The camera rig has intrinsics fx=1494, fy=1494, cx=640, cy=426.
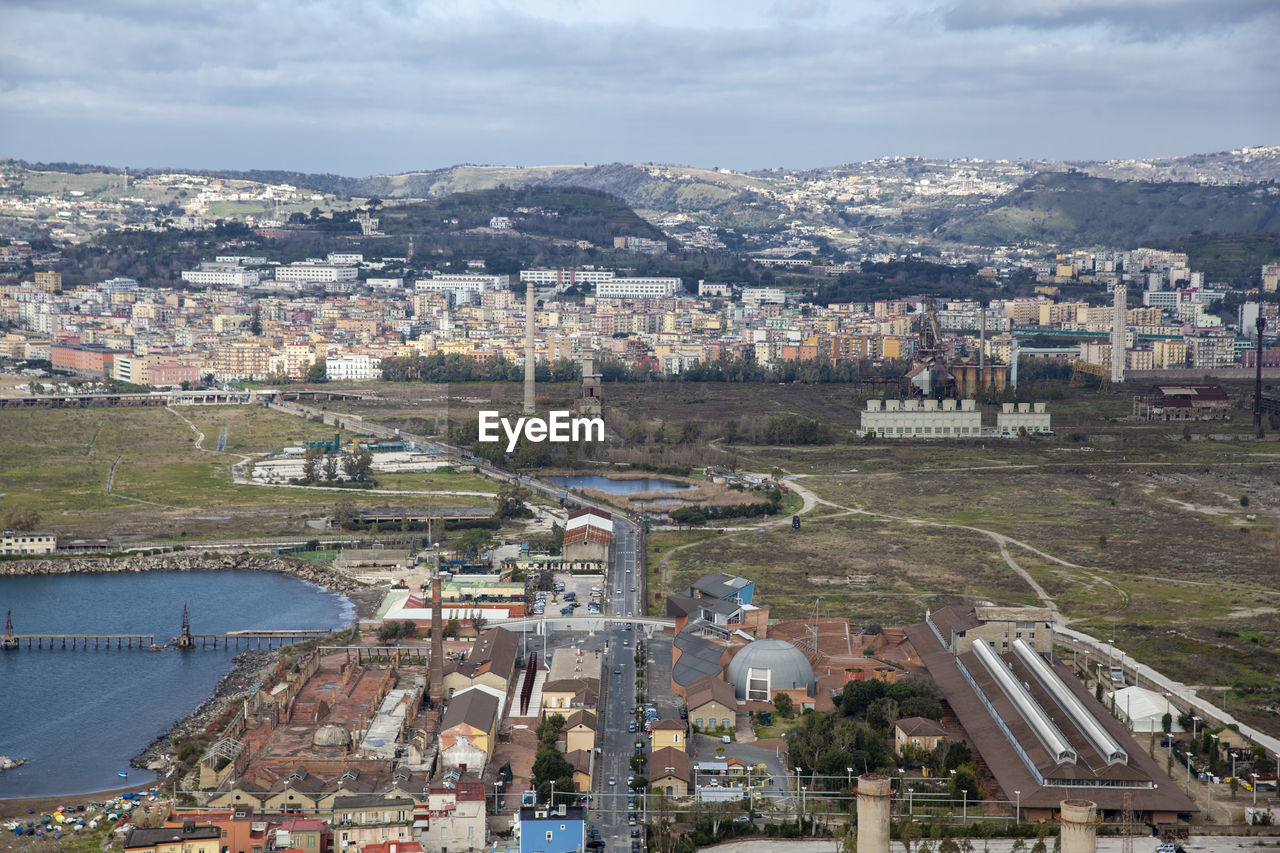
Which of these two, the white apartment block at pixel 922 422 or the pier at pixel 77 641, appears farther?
the white apartment block at pixel 922 422

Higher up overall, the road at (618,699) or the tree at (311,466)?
the tree at (311,466)

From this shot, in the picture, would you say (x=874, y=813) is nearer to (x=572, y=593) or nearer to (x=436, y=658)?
(x=436, y=658)

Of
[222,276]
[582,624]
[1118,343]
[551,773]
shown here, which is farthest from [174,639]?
[222,276]

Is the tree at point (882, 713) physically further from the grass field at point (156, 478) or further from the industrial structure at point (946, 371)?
the industrial structure at point (946, 371)

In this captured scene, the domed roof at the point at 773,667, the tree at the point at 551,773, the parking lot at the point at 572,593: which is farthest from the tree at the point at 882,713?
the parking lot at the point at 572,593

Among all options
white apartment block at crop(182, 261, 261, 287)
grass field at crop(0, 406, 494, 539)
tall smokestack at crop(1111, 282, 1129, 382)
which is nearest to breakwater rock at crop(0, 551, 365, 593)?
grass field at crop(0, 406, 494, 539)

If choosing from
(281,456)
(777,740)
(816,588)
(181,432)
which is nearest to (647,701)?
(777,740)

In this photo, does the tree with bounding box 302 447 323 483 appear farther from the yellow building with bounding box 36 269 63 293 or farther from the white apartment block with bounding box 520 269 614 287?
the white apartment block with bounding box 520 269 614 287
